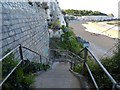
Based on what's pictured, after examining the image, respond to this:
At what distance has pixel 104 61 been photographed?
572 cm

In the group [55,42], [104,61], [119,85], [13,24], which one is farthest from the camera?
[55,42]

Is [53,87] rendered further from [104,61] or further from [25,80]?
[104,61]

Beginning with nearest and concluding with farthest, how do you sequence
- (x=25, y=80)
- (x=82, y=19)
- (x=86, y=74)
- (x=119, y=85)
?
(x=119, y=85), (x=25, y=80), (x=86, y=74), (x=82, y=19)

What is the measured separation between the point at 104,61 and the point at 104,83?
114 cm

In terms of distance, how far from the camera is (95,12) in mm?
113938

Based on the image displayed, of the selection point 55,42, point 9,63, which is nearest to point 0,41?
point 9,63

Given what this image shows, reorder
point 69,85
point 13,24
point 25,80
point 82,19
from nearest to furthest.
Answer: point 25,80 → point 69,85 → point 13,24 → point 82,19

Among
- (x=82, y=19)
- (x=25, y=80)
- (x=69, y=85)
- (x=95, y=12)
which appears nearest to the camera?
(x=25, y=80)

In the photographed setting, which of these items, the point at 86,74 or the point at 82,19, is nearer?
the point at 86,74

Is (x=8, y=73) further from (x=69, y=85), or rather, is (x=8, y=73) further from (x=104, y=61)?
(x=104, y=61)

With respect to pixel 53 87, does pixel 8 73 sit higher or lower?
higher

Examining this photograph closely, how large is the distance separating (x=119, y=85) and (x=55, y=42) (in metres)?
22.5

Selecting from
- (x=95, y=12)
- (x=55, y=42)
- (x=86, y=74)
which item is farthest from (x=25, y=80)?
(x=95, y=12)

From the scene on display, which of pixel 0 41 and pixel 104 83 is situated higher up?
pixel 0 41
